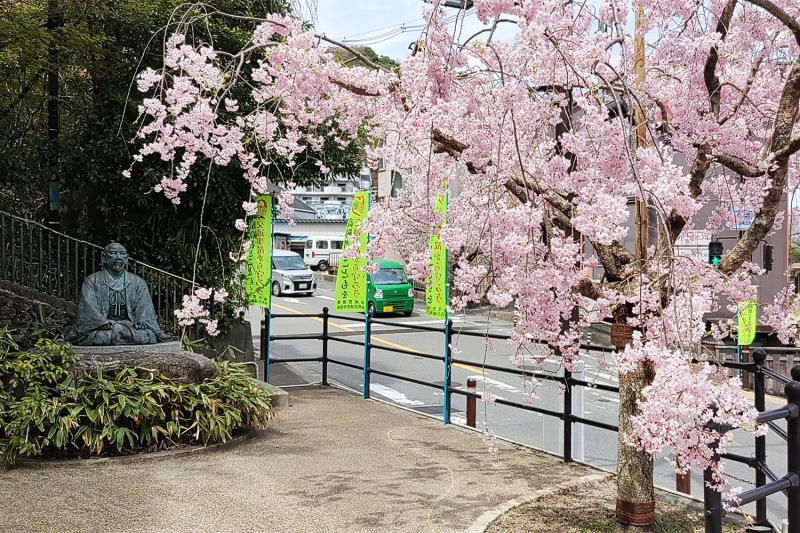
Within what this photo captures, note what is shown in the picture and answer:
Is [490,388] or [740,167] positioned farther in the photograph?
[490,388]

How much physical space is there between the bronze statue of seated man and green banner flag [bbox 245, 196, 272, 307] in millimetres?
2586

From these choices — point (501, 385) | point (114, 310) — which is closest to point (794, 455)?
point (114, 310)

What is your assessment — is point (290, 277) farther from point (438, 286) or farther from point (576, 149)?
point (576, 149)

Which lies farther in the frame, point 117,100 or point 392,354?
point 392,354

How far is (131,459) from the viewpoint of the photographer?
6586mm

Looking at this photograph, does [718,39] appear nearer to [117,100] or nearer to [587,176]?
[587,176]

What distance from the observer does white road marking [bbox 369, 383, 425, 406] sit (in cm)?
1102

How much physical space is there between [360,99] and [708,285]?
3.24m

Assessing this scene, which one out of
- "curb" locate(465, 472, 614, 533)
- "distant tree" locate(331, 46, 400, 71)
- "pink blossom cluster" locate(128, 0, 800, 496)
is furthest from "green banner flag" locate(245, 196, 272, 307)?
"curb" locate(465, 472, 614, 533)

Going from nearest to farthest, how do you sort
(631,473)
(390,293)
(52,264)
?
(631,473) < (52,264) < (390,293)

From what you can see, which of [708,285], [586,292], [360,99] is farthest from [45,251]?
[708,285]

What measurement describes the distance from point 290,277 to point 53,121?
21.9 metres

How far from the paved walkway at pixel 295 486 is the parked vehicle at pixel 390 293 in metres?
17.3

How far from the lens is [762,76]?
18.8 feet
